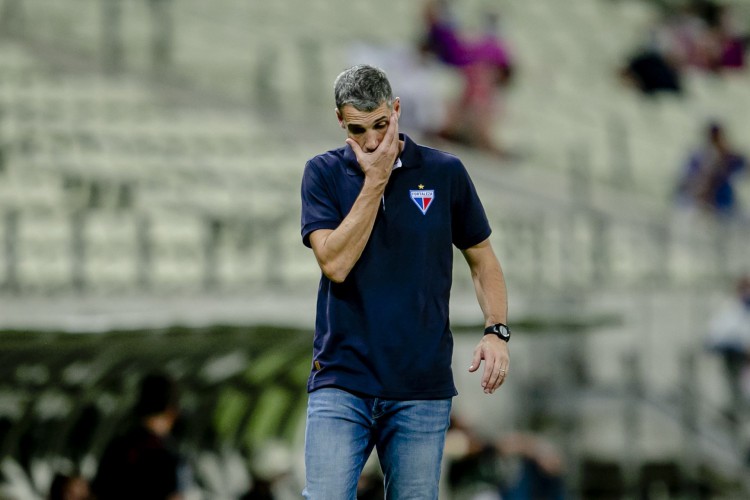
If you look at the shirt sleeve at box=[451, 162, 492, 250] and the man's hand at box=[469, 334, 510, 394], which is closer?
the man's hand at box=[469, 334, 510, 394]

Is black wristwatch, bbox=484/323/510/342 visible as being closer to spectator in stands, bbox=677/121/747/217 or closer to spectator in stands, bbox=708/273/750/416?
spectator in stands, bbox=708/273/750/416

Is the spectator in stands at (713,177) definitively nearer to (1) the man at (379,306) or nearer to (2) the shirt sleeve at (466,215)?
(2) the shirt sleeve at (466,215)

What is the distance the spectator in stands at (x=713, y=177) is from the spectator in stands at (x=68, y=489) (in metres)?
9.89

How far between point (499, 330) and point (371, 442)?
0.45 meters

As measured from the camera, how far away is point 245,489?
29.3 ft

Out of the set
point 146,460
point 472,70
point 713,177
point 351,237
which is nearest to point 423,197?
point 351,237

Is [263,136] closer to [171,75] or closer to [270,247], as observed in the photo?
[171,75]

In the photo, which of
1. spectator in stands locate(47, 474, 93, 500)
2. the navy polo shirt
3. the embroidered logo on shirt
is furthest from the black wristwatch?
spectator in stands locate(47, 474, 93, 500)

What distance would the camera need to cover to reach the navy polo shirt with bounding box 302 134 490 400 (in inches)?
163

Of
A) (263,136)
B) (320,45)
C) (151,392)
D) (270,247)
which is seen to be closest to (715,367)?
(270,247)

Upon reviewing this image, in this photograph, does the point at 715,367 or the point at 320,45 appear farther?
the point at 320,45

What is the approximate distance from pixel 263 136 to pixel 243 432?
21.9 ft

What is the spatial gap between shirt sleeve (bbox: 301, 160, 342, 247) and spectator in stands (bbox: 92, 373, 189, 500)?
250 cm

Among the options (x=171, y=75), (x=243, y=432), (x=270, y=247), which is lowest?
(x=243, y=432)
